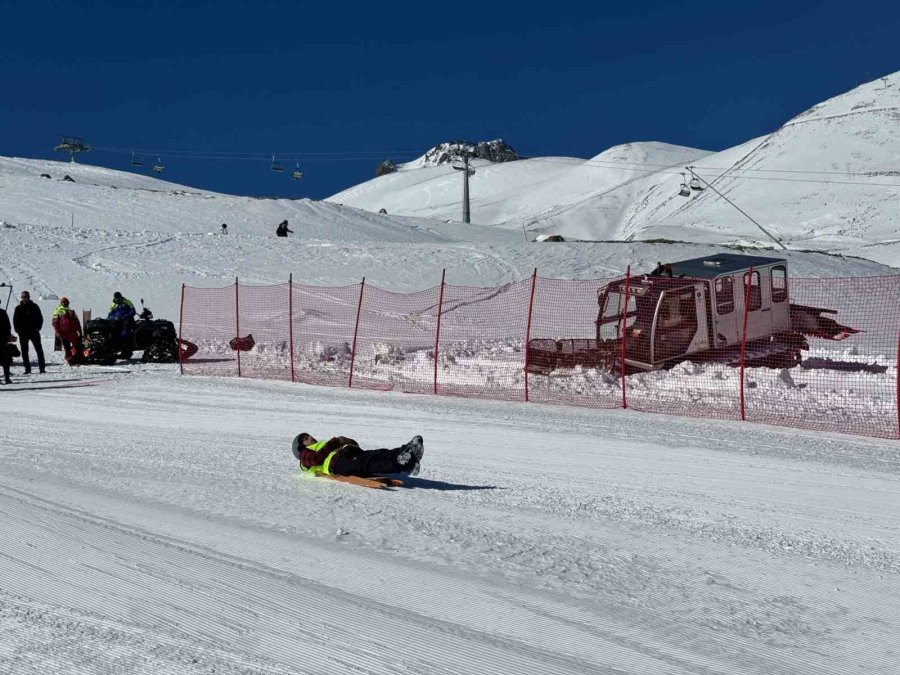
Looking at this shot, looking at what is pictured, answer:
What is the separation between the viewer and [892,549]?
6039 mm

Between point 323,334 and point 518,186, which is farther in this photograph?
point 518,186

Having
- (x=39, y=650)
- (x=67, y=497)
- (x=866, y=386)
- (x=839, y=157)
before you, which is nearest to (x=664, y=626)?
(x=39, y=650)

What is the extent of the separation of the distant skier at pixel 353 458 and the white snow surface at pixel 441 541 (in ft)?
0.74

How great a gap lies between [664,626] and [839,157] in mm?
112552

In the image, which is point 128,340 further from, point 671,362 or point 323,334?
point 671,362

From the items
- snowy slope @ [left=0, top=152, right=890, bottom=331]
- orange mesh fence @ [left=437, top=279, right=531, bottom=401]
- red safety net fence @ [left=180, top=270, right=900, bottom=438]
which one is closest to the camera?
red safety net fence @ [left=180, top=270, right=900, bottom=438]

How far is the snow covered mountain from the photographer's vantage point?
84688 millimetres

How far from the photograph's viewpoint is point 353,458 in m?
7.56

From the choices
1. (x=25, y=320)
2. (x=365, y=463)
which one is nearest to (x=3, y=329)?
(x=25, y=320)

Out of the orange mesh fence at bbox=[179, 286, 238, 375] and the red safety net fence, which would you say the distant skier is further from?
the orange mesh fence at bbox=[179, 286, 238, 375]

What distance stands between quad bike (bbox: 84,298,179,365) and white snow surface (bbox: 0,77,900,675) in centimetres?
517

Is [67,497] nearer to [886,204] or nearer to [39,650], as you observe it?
[39,650]

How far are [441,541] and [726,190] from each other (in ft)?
368

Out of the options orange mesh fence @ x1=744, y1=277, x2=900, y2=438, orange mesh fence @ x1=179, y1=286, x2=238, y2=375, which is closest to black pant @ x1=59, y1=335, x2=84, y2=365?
orange mesh fence @ x1=179, y1=286, x2=238, y2=375
